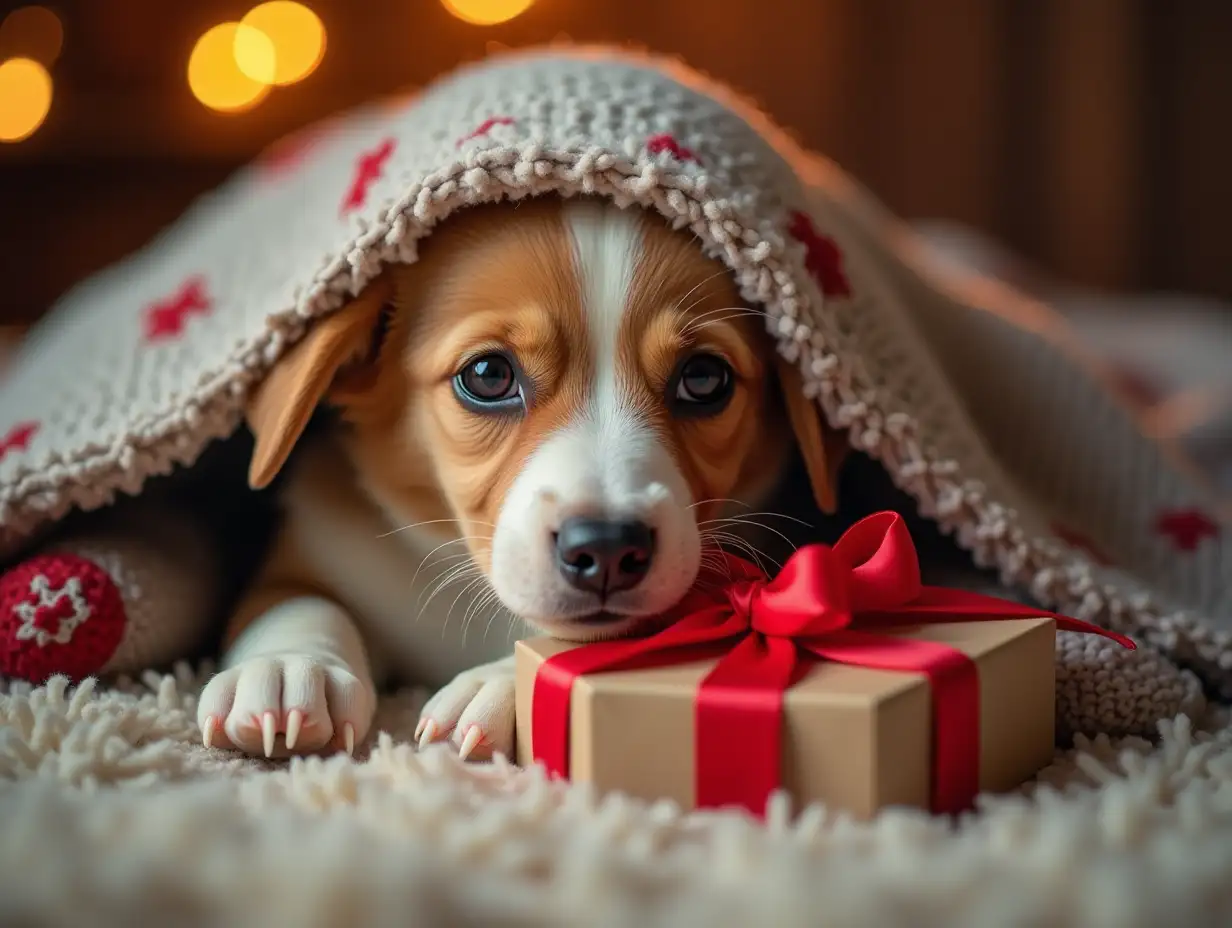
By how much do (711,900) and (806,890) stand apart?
2.9 inches

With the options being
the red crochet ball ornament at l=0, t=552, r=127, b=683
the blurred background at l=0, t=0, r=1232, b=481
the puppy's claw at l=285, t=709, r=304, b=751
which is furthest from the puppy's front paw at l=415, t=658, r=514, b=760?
the blurred background at l=0, t=0, r=1232, b=481

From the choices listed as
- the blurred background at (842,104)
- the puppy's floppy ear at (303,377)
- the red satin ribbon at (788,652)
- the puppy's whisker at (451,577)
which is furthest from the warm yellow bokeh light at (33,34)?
the red satin ribbon at (788,652)

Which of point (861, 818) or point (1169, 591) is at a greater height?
point (1169, 591)

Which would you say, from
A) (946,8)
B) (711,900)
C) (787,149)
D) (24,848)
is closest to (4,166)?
(787,149)

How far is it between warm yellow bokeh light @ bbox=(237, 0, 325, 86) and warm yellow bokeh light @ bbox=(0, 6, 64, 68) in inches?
21.6

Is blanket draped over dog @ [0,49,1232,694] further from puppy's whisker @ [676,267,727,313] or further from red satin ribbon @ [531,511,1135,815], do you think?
red satin ribbon @ [531,511,1135,815]

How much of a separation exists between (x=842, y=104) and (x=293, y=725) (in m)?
3.51

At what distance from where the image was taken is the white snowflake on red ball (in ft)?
4.61

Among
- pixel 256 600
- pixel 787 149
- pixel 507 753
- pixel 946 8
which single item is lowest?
pixel 507 753

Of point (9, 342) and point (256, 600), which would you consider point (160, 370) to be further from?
point (9, 342)

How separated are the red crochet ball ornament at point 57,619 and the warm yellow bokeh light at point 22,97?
2624 millimetres

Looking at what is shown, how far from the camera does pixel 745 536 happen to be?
162 cm

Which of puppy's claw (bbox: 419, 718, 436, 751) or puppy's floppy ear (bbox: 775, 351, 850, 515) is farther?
puppy's floppy ear (bbox: 775, 351, 850, 515)

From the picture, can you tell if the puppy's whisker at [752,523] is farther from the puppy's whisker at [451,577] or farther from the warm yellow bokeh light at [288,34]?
the warm yellow bokeh light at [288,34]
